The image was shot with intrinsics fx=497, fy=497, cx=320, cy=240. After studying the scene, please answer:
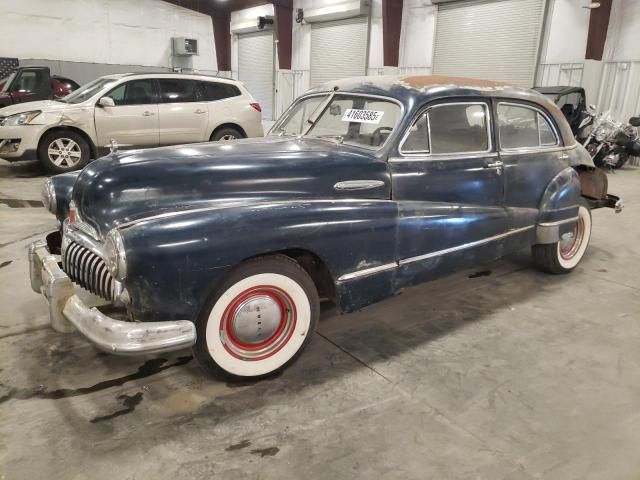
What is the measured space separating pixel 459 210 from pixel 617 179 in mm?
8046

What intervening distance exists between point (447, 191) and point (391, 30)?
1234cm

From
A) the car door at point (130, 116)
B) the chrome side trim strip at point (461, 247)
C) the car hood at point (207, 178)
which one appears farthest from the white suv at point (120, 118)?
the chrome side trim strip at point (461, 247)

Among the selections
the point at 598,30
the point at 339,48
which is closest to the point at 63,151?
the point at 339,48

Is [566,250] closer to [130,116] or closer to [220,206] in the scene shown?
[220,206]

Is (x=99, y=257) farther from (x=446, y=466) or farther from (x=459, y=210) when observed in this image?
(x=459, y=210)

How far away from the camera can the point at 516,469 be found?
214 centimetres

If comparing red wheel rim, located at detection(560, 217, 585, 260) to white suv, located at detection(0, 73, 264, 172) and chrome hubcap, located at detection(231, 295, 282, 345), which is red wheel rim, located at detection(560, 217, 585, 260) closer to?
chrome hubcap, located at detection(231, 295, 282, 345)

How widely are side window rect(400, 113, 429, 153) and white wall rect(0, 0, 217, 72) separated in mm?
17318

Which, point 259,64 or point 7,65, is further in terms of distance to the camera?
point 259,64

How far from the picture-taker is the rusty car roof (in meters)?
3.27

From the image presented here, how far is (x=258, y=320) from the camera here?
2645mm

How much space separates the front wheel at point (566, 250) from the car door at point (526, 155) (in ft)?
1.59

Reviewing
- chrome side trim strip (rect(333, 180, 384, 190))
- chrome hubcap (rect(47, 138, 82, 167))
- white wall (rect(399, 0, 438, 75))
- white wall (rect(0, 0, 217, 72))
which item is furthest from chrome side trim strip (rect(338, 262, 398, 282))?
white wall (rect(0, 0, 217, 72))

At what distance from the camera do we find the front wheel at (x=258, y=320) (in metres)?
2.50
